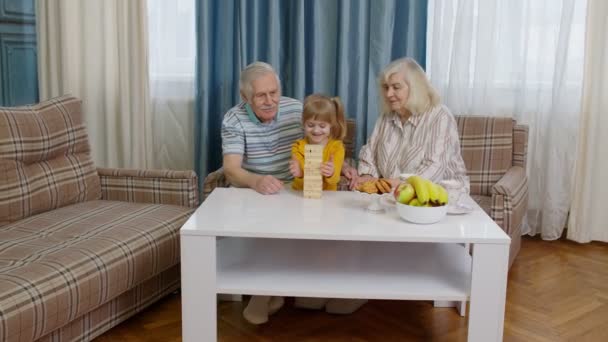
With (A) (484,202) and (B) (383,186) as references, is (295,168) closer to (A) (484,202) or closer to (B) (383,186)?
(B) (383,186)

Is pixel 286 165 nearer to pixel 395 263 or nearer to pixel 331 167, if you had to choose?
pixel 331 167

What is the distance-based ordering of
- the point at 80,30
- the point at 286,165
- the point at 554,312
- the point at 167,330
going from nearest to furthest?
1. the point at 167,330
2. the point at 554,312
3. the point at 286,165
4. the point at 80,30

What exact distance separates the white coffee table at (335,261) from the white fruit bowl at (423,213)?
0.07ft

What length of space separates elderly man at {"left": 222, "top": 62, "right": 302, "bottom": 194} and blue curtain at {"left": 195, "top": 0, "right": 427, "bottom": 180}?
23.3 inches

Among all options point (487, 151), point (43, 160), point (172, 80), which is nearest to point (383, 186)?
point (487, 151)

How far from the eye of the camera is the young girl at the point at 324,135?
2404mm

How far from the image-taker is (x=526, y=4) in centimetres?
320

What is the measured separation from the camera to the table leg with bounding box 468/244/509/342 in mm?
1820

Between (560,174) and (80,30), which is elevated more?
(80,30)

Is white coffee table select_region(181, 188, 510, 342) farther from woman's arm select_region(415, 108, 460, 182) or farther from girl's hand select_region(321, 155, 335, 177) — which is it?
woman's arm select_region(415, 108, 460, 182)

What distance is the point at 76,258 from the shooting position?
77.1 inches

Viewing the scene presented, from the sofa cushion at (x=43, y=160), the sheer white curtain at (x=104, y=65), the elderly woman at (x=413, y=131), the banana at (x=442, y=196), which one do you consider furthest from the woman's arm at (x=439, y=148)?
the sheer white curtain at (x=104, y=65)

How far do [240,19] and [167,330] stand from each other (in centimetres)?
169

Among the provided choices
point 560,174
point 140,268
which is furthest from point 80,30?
point 560,174
